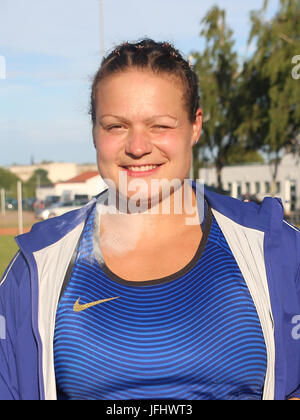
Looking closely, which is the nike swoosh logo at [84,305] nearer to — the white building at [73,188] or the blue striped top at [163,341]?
the blue striped top at [163,341]

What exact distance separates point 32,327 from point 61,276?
167 mm

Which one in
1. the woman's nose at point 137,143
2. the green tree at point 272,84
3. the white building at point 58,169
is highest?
the white building at point 58,169

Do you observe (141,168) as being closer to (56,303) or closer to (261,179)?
(56,303)

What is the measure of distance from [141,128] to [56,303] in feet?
1.79

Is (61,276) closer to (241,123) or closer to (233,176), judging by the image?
(241,123)

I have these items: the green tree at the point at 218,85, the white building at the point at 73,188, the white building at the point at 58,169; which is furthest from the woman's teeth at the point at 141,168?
the white building at the point at 58,169

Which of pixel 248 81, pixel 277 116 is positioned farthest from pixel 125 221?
pixel 248 81

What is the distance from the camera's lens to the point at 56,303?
5.13ft

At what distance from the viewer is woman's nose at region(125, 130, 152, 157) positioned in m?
1.54

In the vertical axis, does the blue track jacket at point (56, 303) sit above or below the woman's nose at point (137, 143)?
below

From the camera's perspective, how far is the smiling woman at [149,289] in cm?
148

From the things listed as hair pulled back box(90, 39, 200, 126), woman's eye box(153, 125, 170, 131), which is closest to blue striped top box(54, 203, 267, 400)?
woman's eye box(153, 125, 170, 131)

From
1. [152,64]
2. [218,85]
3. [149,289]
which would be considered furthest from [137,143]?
[218,85]

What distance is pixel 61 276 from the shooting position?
1.61 m
